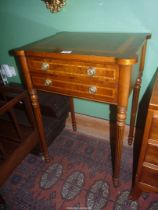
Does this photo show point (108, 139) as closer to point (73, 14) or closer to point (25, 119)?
point (25, 119)

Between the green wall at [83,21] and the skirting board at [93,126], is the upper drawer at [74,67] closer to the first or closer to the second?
the green wall at [83,21]

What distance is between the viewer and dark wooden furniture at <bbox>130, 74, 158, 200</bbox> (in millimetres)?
816

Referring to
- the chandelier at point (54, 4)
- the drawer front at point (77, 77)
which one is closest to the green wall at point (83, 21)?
the chandelier at point (54, 4)

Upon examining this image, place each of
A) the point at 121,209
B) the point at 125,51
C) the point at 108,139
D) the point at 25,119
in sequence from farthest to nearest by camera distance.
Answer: the point at 108,139 → the point at 25,119 → the point at 121,209 → the point at 125,51

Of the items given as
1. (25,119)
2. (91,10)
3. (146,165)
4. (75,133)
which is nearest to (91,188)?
(146,165)

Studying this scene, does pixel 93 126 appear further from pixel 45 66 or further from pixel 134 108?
pixel 45 66

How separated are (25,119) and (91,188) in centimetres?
83

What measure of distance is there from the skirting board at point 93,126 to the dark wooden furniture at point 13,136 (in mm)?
599

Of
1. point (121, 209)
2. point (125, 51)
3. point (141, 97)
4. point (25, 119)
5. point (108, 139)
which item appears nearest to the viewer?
point (125, 51)

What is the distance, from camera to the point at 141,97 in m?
1.50

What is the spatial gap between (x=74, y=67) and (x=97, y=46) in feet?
0.58

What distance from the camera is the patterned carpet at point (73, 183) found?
126 cm

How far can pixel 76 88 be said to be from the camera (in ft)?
3.43

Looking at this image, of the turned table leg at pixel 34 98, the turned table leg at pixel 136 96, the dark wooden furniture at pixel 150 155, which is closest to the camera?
the dark wooden furniture at pixel 150 155
